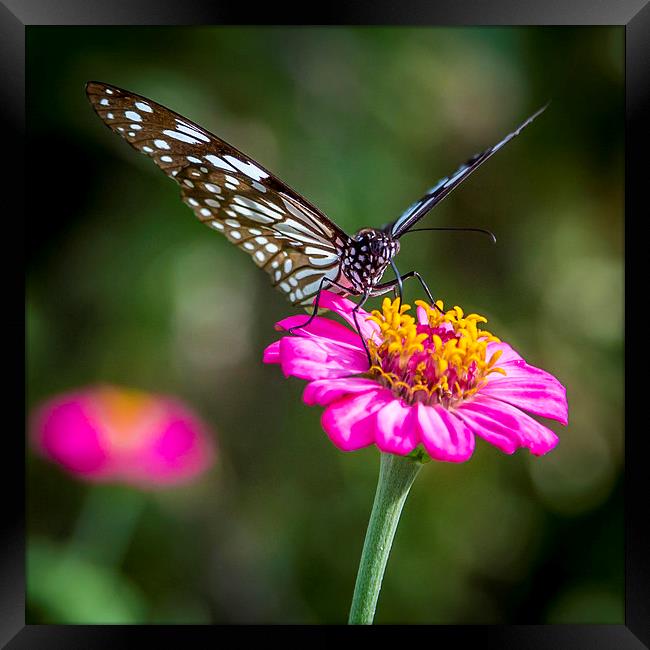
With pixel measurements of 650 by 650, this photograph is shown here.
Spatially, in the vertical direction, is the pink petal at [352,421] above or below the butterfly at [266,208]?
below

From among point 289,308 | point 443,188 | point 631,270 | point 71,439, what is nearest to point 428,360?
point 443,188

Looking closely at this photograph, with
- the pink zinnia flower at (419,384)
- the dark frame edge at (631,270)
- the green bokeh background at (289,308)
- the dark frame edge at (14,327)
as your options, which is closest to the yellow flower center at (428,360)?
the pink zinnia flower at (419,384)

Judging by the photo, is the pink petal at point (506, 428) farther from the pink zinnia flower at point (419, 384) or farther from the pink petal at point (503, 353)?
the pink petal at point (503, 353)

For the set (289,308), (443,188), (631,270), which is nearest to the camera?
(443,188)

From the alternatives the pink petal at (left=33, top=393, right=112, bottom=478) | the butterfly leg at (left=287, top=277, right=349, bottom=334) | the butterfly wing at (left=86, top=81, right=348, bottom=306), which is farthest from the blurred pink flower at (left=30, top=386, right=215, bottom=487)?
the butterfly leg at (left=287, top=277, right=349, bottom=334)

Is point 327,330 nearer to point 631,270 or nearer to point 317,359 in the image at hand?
point 317,359
